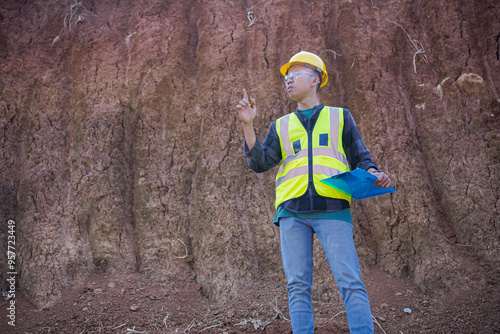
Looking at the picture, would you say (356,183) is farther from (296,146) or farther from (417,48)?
(417,48)

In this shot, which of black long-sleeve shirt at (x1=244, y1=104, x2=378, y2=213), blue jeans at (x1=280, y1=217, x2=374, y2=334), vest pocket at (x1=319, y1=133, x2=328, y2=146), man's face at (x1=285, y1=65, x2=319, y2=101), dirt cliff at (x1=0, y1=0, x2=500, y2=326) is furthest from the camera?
dirt cliff at (x1=0, y1=0, x2=500, y2=326)

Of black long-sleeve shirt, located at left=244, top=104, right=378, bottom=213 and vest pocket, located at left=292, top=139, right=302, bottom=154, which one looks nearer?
black long-sleeve shirt, located at left=244, top=104, right=378, bottom=213

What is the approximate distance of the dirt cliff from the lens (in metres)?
4.57

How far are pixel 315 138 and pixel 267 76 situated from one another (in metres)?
2.52

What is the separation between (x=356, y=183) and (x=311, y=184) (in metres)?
0.35

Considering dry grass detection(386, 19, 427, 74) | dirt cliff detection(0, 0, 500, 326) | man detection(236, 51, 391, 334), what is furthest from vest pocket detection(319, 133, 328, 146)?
dry grass detection(386, 19, 427, 74)

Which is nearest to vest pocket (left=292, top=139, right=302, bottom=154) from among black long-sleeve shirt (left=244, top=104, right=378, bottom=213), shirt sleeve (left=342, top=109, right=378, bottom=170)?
black long-sleeve shirt (left=244, top=104, right=378, bottom=213)

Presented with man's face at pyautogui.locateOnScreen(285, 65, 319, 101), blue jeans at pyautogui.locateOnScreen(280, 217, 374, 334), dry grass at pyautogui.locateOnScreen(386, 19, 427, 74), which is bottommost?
blue jeans at pyautogui.locateOnScreen(280, 217, 374, 334)

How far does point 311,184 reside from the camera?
3.06 meters

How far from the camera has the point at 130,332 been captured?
150 inches

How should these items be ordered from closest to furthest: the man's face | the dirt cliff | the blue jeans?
the blue jeans
the man's face
the dirt cliff

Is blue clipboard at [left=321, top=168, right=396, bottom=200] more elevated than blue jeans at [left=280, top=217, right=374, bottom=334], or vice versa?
blue clipboard at [left=321, top=168, right=396, bottom=200]

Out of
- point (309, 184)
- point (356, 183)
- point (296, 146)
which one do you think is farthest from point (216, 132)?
point (356, 183)

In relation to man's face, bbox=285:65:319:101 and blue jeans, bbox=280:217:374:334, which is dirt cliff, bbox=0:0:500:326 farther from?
man's face, bbox=285:65:319:101
